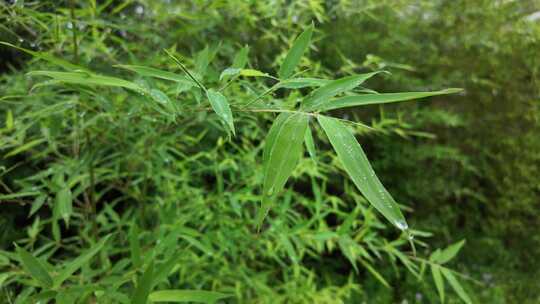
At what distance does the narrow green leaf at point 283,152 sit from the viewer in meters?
0.32

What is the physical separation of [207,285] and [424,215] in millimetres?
1524

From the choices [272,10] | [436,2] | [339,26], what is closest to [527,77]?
[436,2]

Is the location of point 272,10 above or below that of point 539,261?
above

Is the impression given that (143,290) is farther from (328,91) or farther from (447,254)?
(447,254)

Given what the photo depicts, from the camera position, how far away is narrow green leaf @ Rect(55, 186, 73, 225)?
69cm

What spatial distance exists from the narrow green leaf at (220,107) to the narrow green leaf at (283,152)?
0.13ft

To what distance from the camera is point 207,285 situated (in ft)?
4.03

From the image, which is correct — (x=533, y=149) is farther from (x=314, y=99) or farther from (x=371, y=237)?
(x=314, y=99)

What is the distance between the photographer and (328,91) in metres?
0.38

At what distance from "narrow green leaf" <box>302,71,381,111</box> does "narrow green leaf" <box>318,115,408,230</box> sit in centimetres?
4

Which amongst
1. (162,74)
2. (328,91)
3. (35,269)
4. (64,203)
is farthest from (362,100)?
(64,203)

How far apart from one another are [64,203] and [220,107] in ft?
1.51

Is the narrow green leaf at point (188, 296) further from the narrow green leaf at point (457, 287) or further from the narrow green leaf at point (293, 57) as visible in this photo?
the narrow green leaf at point (457, 287)

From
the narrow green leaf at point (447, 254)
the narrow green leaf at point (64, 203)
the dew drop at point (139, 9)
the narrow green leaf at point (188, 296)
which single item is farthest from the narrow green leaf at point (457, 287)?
the dew drop at point (139, 9)
